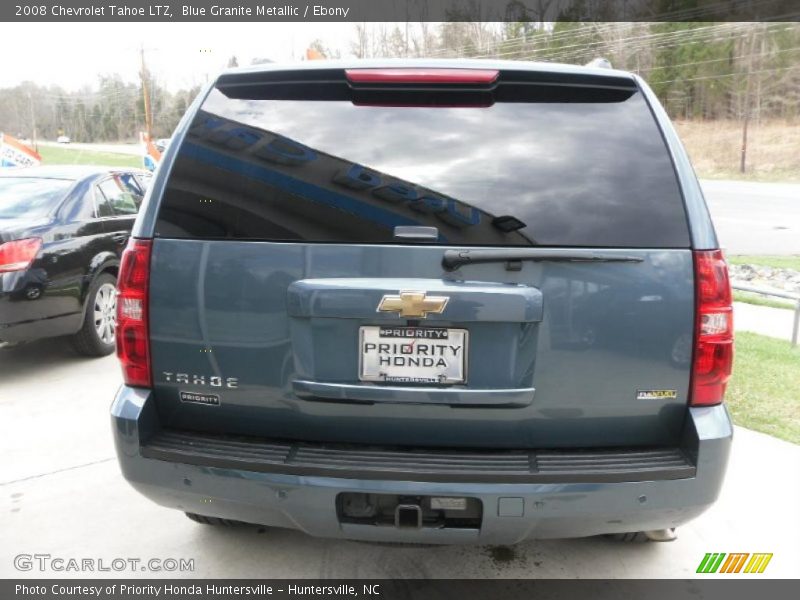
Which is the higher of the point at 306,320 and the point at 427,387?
the point at 306,320

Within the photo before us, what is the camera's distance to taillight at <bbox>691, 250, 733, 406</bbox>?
1.91 meters

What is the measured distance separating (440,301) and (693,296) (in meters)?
0.80

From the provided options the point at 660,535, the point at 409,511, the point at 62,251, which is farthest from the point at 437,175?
the point at 62,251

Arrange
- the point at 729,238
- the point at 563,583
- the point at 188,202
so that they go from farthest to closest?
the point at 729,238
the point at 563,583
the point at 188,202

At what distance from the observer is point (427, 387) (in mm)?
1945

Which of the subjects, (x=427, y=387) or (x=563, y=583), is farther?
(x=563, y=583)

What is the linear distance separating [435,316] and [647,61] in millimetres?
54893

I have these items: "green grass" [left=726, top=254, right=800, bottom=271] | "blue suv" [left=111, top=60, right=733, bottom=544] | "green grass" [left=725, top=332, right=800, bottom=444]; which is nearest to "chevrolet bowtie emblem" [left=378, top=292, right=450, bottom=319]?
"blue suv" [left=111, top=60, right=733, bottom=544]

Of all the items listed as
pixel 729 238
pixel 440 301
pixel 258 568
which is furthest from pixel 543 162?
pixel 729 238

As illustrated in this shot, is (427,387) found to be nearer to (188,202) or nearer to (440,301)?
(440,301)

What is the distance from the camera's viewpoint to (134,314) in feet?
6.77

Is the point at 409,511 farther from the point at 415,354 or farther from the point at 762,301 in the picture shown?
the point at 762,301

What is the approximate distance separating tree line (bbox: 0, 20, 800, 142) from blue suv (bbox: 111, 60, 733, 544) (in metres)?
38.3

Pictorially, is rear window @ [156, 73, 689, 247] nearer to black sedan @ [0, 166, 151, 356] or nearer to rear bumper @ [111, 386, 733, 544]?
rear bumper @ [111, 386, 733, 544]
